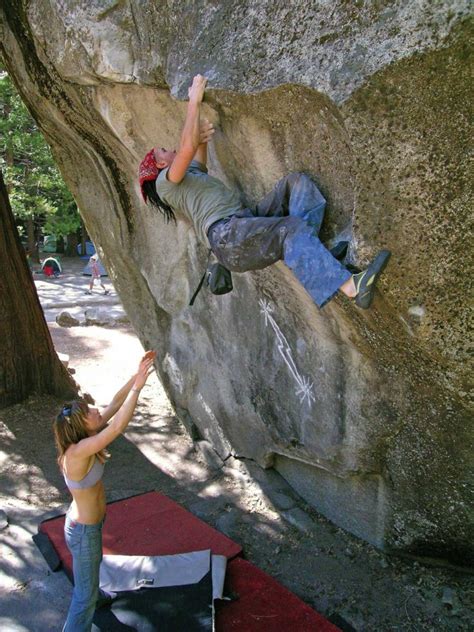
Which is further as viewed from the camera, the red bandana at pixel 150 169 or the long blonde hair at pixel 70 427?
the red bandana at pixel 150 169

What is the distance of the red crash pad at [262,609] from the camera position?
412 cm

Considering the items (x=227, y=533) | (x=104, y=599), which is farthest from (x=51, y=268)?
(x=104, y=599)

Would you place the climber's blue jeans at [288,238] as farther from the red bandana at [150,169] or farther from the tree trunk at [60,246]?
the tree trunk at [60,246]

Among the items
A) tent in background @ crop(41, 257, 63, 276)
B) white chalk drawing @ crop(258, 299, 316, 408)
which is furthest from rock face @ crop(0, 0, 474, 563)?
tent in background @ crop(41, 257, 63, 276)

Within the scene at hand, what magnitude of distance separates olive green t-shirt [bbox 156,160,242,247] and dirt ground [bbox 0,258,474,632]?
261cm

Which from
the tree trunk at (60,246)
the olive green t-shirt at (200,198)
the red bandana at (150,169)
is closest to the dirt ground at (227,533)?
the olive green t-shirt at (200,198)

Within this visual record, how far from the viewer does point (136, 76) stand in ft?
15.1

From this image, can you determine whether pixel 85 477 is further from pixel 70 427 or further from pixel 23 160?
pixel 23 160

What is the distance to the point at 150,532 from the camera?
17.1 feet

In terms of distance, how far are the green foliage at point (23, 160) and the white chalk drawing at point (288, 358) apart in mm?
13061

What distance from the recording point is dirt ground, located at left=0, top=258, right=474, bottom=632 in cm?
436

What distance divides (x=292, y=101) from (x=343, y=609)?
3.34 m

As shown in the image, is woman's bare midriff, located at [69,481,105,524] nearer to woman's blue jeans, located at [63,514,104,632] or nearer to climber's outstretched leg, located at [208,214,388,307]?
woman's blue jeans, located at [63,514,104,632]

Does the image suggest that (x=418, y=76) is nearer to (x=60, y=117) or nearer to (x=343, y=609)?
(x=343, y=609)
